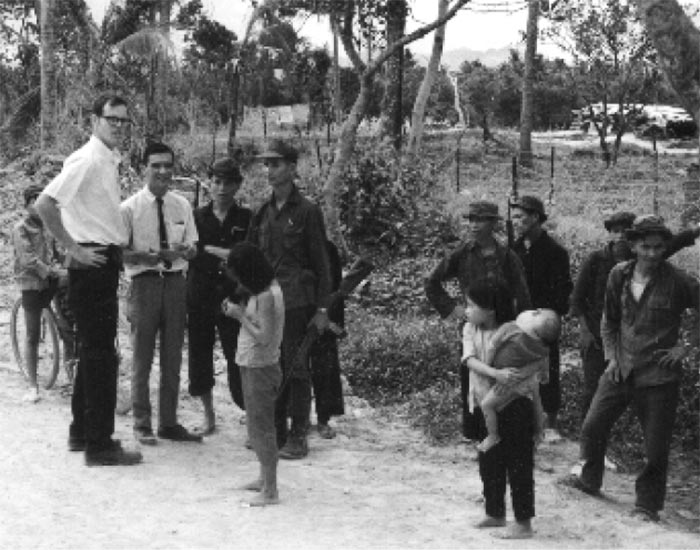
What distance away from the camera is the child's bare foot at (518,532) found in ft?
17.6

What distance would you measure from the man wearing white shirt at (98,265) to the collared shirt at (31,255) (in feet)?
4.87

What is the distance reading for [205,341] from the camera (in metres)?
7.29

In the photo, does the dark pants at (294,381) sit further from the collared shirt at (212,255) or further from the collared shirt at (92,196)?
the collared shirt at (92,196)

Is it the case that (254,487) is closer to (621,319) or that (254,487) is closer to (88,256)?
(88,256)

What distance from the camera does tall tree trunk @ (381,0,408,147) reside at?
562 inches

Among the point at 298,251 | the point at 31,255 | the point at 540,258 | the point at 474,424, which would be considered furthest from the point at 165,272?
the point at 540,258

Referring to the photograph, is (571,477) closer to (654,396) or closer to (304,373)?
(654,396)

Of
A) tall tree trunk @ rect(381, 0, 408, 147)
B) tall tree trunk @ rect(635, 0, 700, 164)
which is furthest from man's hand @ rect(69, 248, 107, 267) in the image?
tall tree trunk @ rect(381, 0, 408, 147)

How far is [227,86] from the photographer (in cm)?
4050

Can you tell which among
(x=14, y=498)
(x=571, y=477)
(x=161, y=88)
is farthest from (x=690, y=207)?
(x=161, y=88)

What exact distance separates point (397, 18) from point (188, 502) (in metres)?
10.3

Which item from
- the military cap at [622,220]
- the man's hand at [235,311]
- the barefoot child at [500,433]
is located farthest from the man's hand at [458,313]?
the man's hand at [235,311]

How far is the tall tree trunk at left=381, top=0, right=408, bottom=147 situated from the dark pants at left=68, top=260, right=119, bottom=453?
7057 millimetres

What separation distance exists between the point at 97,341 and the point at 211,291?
1072 millimetres
